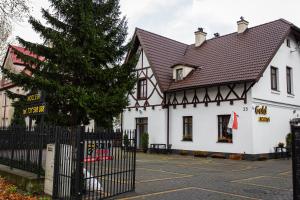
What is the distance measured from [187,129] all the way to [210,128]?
2.29 metres

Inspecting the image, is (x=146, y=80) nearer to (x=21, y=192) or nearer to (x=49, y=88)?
(x=49, y=88)

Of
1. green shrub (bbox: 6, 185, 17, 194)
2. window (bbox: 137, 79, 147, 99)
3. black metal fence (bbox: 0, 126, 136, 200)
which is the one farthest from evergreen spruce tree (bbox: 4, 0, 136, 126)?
window (bbox: 137, 79, 147, 99)

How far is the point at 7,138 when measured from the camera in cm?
1098

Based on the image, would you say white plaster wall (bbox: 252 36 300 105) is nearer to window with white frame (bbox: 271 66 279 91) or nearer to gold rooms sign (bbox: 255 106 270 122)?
window with white frame (bbox: 271 66 279 91)

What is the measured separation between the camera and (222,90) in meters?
19.9

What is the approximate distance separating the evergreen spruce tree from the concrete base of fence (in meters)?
2.84

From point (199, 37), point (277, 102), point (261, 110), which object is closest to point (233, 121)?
point (261, 110)

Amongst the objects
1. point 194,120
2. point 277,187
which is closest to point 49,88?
point 277,187

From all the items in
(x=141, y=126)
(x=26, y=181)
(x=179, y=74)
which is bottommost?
(x=26, y=181)

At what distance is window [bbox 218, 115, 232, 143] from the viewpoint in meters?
19.5

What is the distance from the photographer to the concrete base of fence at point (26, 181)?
27.3ft

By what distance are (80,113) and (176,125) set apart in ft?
39.4

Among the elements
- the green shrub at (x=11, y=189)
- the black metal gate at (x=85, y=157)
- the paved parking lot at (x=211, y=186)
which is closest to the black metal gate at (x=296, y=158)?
the paved parking lot at (x=211, y=186)

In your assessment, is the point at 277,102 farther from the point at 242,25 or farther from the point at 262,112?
the point at 242,25
